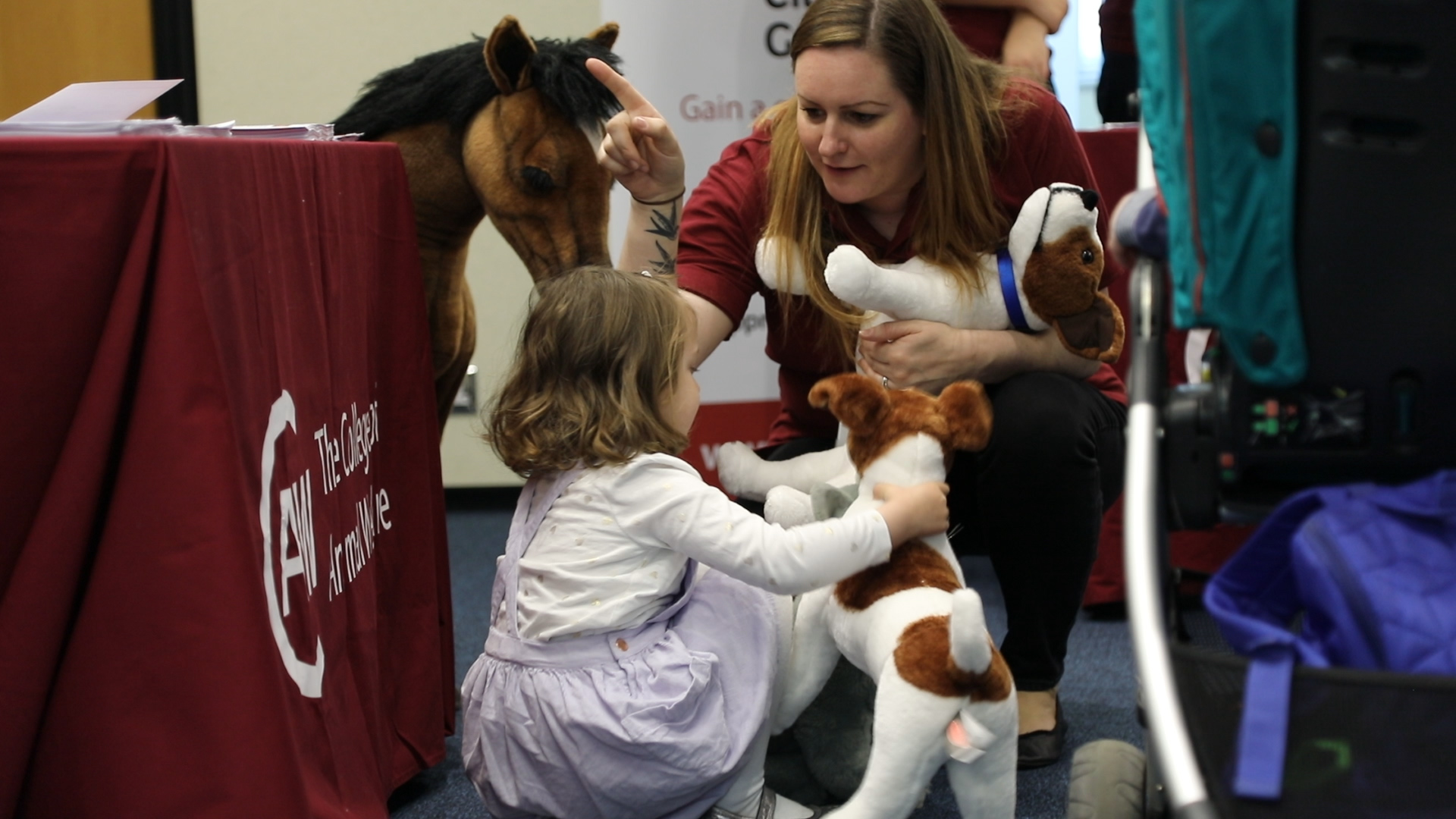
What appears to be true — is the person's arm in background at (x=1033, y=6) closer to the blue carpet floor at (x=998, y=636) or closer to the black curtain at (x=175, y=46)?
the blue carpet floor at (x=998, y=636)

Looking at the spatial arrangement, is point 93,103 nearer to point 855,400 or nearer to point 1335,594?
point 855,400

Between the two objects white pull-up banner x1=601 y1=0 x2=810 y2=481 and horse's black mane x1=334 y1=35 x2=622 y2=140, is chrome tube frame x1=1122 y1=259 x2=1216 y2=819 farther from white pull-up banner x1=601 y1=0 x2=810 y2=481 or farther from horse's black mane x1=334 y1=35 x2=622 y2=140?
white pull-up banner x1=601 y1=0 x2=810 y2=481

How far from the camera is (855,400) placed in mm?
1383

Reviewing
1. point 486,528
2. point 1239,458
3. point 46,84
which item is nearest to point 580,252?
point 1239,458

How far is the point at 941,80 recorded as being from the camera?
5.19 ft

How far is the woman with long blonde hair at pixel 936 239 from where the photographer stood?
155 cm

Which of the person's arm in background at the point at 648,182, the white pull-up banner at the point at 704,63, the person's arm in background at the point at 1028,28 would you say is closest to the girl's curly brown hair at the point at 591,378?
the person's arm in background at the point at 648,182

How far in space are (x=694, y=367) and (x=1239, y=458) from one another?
29.9 inches

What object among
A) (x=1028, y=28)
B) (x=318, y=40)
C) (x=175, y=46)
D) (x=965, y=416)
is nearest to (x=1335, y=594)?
(x=965, y=416)

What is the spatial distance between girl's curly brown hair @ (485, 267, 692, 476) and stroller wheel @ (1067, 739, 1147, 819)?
527mm

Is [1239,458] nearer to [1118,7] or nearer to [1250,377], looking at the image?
[1250,377]

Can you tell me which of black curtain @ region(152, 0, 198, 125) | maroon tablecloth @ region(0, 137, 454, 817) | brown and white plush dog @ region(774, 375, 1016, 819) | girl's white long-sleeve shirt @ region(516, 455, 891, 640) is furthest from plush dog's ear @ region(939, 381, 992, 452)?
black curtain @ region(152, 0, 198, 125)

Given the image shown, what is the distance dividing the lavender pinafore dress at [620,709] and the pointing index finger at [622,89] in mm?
586

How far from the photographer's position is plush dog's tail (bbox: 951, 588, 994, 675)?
1.17 meters
